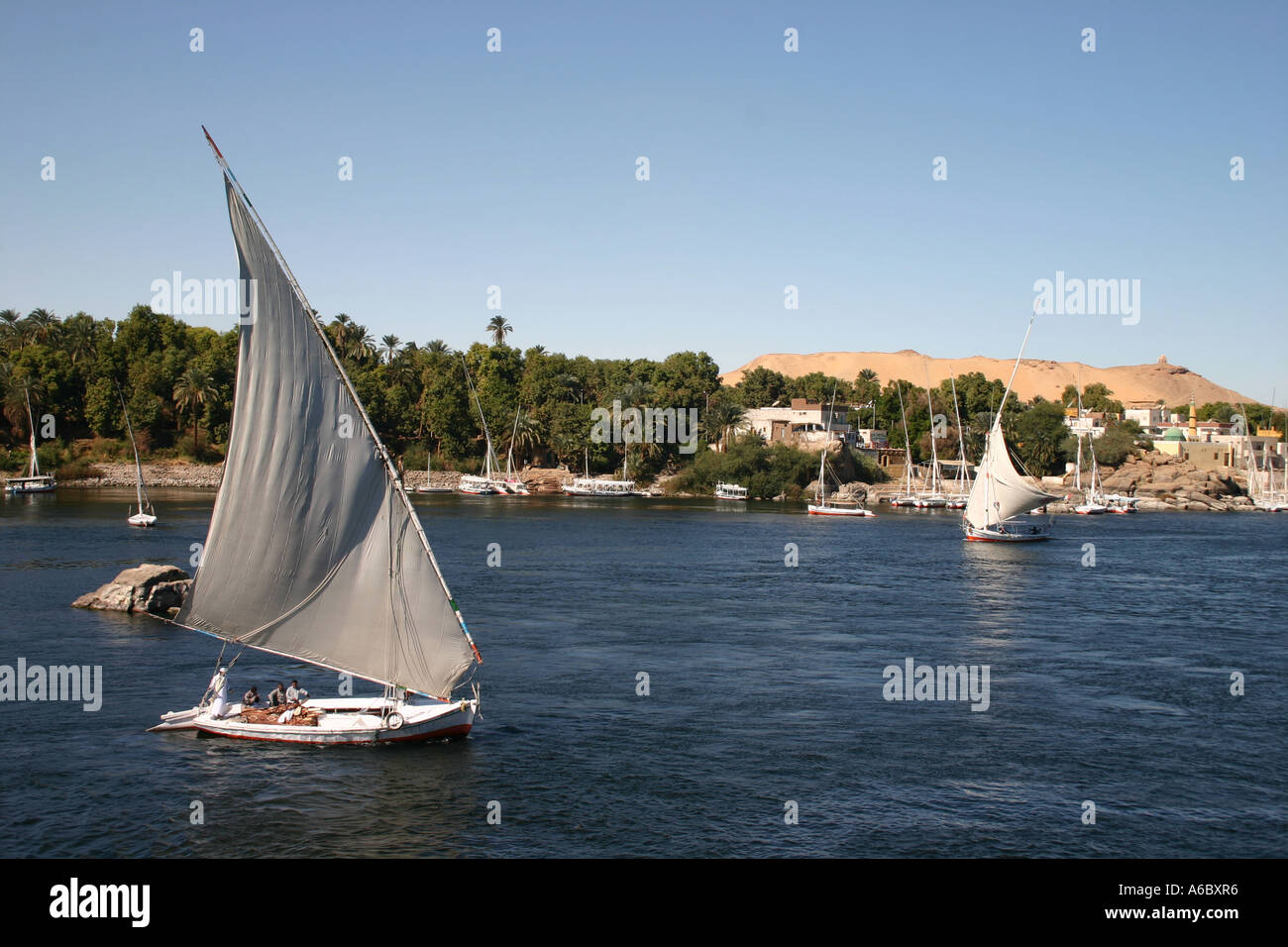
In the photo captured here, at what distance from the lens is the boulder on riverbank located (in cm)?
5372

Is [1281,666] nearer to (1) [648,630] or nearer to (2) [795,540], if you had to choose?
(1) [648,630]

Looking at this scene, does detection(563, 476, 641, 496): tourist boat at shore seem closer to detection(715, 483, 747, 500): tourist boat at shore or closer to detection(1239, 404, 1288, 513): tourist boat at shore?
detection(715, 483, 747, 500): tourist boat at shore

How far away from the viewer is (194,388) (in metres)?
155

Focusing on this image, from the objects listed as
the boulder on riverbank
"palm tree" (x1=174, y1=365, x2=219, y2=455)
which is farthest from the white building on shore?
the boulder on riverbank

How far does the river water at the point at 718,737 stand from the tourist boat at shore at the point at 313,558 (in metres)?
1.16

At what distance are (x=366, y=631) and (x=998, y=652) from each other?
3058cm

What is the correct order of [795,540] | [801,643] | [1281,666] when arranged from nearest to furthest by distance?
[1281,666], [801,643], [795,540]

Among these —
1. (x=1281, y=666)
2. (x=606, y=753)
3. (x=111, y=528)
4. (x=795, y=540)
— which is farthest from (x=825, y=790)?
(x=111, y=528)

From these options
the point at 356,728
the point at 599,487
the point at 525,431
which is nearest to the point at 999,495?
the point at 599,487

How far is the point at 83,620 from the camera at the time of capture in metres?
51.1

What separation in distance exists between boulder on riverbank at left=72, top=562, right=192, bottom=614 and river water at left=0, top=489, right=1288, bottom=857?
1291 mm

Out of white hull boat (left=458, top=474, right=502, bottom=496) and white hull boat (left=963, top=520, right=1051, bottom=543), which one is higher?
white hull boat (left=458, top=474, right=502, bottom=496)

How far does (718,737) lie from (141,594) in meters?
33.7

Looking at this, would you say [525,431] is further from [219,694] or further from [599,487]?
[219,694]
